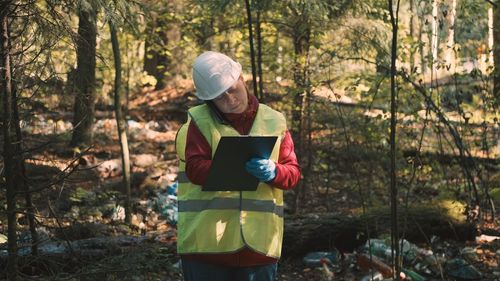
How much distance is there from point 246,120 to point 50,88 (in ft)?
6.37

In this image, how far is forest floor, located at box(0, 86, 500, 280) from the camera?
418cm

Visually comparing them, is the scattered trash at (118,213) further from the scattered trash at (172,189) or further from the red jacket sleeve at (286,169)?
the red jacket sleeve at (286,169)

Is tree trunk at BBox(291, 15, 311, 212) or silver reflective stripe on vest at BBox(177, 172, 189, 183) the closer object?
silver reflective stripe on vest at BBox(177, 172, 189, 183)

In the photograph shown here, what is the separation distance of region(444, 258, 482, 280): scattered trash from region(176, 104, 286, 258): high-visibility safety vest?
3383mm

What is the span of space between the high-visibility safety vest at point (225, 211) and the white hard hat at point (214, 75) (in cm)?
14

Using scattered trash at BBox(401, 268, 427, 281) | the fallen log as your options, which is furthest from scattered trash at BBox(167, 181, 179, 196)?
scattered trash at BBox(401, 268, 427, 281)

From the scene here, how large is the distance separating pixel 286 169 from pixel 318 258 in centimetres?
376

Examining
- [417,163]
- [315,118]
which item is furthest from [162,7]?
[417,163]

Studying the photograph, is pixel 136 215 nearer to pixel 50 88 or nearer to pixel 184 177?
pixel 50 88

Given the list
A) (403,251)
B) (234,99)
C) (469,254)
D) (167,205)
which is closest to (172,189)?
(167,205)

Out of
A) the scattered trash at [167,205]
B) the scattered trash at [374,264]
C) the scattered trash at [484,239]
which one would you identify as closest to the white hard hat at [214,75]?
the scattered trash at [374,264]

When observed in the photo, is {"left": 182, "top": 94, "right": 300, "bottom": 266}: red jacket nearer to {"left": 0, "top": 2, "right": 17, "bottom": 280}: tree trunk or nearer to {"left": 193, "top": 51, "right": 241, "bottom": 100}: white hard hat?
{"left": 193, "top": 51, "right": 241, "bottom": 100}: white hard hat

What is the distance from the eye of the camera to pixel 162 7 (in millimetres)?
11070

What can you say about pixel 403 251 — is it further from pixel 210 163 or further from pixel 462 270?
pixel 210 163
